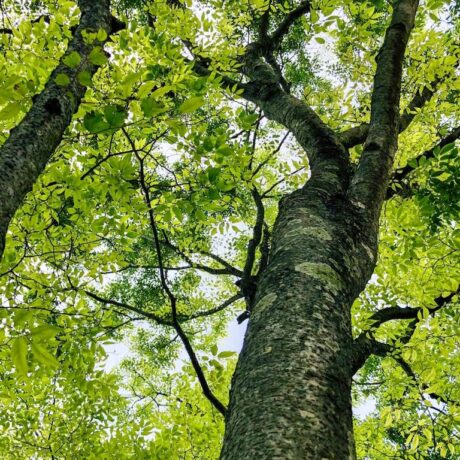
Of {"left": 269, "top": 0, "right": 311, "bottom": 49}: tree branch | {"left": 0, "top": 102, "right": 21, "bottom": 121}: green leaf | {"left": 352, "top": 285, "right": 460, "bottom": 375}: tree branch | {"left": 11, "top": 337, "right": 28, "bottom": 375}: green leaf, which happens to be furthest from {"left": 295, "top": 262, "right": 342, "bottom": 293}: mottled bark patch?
{"left": 269, "top": 0, "right": 311, "bottom": 49}: tree branch

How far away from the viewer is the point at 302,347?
4.39 ft

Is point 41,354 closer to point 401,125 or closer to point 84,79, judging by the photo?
point 84,79

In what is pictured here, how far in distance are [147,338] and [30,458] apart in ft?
21.3

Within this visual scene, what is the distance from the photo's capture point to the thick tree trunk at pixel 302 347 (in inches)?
42.5

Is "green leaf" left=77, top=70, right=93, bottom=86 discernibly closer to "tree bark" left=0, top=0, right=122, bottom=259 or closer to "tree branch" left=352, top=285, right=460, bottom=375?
"tree bark" left=0, top=0, right=122, bottom=259

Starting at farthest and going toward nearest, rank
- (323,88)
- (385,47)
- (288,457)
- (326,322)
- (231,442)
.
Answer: (323,88)
(385,47)
(326,322)
(231,442)
(288,457)

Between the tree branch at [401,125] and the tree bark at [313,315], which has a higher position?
the tree branch at [401,125]

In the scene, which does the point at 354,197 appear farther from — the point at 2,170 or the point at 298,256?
the point at 2,170

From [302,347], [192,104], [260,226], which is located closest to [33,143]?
[192,104]

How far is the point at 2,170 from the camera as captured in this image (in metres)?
1.99

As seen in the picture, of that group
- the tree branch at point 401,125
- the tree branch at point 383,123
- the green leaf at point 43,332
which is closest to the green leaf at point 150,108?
the green leaf at point 43,332

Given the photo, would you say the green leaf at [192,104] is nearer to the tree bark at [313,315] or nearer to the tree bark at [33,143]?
the tree bark at [33,143]

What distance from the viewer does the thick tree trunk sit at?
42.5 inches

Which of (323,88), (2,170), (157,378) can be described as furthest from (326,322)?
(157,378)
